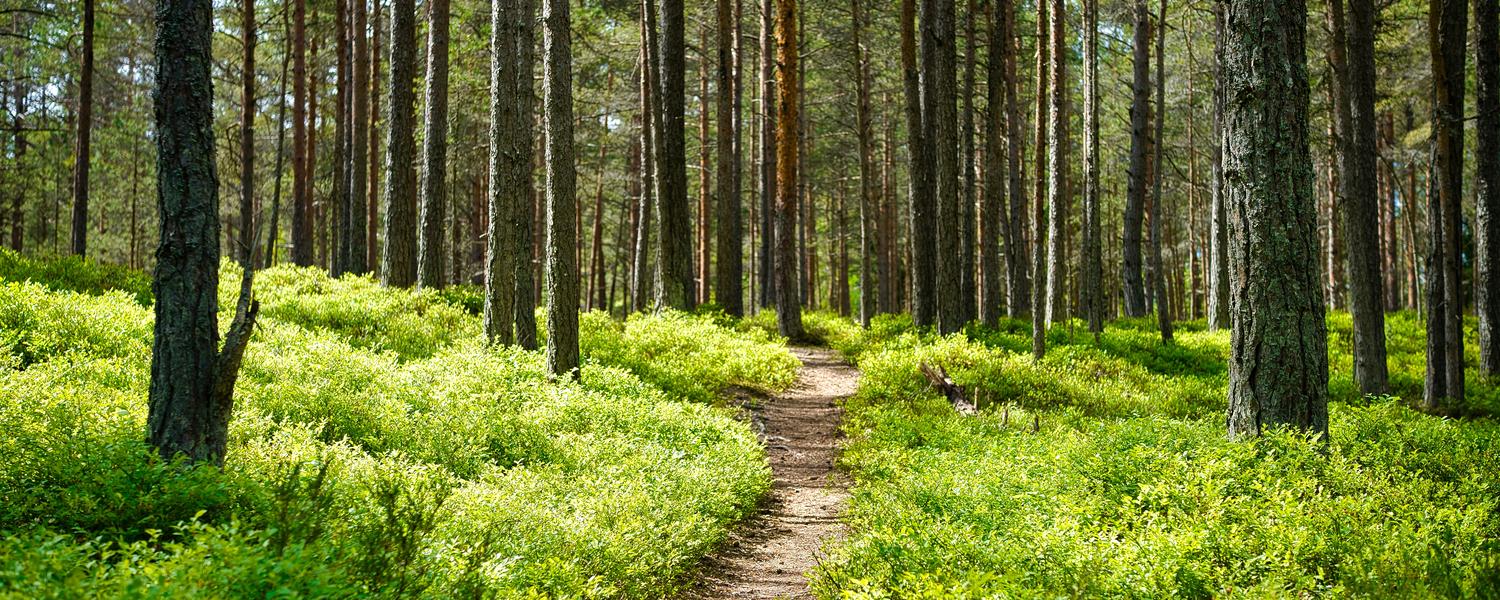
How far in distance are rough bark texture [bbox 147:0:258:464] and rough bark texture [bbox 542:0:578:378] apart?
18.1 ft

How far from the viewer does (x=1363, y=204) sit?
487 inches

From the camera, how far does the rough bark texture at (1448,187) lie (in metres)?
11.9

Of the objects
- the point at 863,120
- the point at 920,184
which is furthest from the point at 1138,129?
the point at 863,120

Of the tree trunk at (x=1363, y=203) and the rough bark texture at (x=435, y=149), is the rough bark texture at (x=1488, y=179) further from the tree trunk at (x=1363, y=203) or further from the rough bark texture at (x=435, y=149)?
the rough bark texture at (x=435, y=149)

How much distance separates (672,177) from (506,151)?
7127mm

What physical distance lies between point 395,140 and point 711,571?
1205 centimetres

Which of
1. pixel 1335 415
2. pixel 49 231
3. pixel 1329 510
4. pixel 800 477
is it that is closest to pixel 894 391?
pixel 800 477

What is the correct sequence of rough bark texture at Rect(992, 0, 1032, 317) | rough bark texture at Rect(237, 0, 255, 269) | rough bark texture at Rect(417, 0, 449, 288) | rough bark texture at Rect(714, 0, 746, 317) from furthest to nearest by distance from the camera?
rough bark texture at Rect(714, 0, 746, 317) < rough bark texture at Rect(992, 0, 1032, 317) < rough bark texture at Rect(417, 0, 449, 288) < rough bark texture at Rect(237, 0, 255, 269)

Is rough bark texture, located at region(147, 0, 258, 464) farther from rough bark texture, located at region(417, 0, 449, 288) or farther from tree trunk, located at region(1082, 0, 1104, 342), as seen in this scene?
tree trunk, located at region(1082, 0, 1104, 342)

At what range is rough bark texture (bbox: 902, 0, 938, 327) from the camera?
57.8 feet

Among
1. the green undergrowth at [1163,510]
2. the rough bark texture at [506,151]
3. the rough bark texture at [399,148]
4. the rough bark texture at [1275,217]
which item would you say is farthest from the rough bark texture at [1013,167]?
the rough bark texture at [399,148]

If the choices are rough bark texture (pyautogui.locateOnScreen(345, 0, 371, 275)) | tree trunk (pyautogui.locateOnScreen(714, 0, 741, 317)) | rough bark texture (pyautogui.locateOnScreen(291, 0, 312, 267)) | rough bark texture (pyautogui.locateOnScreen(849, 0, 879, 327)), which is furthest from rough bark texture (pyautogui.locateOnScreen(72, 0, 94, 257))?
rough bark texture (pyautogui.locateOnScreen(849, 0, 879, 327))

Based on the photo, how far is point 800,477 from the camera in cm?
957

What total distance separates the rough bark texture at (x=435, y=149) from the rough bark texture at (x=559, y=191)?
14.6ft
